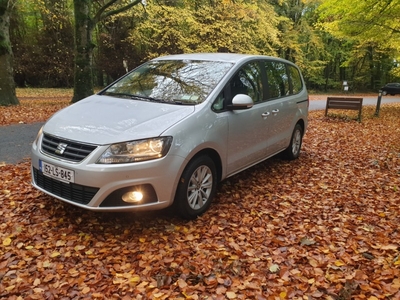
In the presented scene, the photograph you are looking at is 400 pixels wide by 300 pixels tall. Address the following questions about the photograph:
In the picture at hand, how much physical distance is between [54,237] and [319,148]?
6155 mm

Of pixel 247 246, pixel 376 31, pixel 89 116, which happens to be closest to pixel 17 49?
pixel 376 31

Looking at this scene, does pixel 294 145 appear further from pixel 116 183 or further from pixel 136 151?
pixel 116 183

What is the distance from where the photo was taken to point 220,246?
3340 millimetres

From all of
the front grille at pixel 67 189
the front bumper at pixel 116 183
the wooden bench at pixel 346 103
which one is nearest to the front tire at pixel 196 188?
the front bumper at pixel 116 183

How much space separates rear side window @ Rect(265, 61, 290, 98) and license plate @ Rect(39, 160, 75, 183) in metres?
3.21

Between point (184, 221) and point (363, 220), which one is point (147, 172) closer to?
point (184, 221)

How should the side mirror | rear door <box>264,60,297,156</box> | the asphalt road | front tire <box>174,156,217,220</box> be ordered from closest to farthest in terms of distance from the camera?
front tire <box>174,156,217,220</box> < the side mirror < rear door <box>264,60,297,156</box> < the asphalt road

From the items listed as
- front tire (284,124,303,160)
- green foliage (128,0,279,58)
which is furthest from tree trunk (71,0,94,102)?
front tire (284,124,303,160)

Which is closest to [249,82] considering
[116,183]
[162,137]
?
[162,137]

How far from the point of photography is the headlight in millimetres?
3117

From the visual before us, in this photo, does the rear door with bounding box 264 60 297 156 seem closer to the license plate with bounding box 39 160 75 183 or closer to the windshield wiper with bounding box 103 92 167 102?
the windshield wiper with bounding box 103 92 167 102

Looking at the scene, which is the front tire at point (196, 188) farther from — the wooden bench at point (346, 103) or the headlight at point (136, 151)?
the wooden bench at point (346, 103)

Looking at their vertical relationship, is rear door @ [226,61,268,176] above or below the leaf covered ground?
above

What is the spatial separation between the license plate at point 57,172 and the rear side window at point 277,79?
321 centimetres
